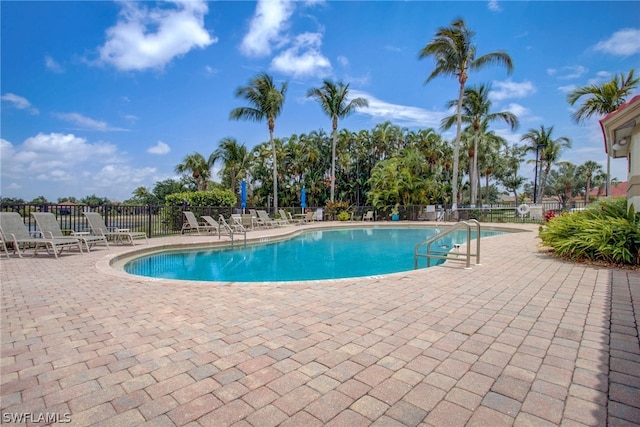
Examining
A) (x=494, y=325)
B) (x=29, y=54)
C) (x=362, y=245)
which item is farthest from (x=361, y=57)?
(x=494, y=325)

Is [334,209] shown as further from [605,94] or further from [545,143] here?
[545,143]

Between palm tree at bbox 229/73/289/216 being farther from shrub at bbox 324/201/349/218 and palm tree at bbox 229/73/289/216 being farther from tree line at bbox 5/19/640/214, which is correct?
shrub at bbox 324/201/349/218

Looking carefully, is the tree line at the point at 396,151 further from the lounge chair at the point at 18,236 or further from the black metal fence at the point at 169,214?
the lounge chair at the point at 18,236

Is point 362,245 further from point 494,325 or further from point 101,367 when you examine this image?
point 101,367

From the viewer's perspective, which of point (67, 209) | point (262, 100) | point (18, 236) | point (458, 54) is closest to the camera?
point (18, 236)

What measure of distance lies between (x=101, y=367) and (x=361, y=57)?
710 inches

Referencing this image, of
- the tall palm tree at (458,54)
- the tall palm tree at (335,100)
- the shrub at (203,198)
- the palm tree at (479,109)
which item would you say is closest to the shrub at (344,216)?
the tall palm tree at (335,100)

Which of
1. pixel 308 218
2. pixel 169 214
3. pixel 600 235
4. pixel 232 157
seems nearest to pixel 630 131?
pixel 600 235

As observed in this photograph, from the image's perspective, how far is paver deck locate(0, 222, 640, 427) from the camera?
5.80 ft

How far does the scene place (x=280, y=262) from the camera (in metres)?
8.98

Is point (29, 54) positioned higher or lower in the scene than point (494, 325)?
higher

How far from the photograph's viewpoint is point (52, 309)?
140 inches

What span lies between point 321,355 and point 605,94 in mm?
20919

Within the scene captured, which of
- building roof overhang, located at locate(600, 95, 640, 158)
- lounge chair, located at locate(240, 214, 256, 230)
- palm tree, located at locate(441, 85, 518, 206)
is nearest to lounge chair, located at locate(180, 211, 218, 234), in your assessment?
lounge chair, located at locate(240, 214, 256, 230)
